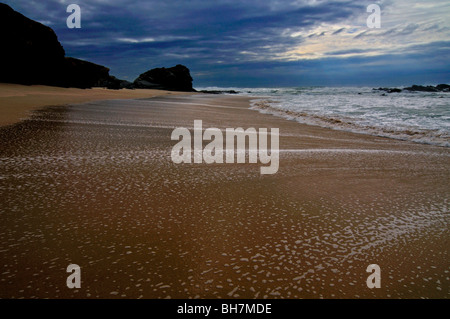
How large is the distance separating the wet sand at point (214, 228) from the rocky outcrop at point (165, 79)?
171 ft

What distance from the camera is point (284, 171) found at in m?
2.86

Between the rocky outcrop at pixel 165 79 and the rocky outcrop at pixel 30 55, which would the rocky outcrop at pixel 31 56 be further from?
the rocky outcrop at pixel 165 79

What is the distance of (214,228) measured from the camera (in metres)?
1.62

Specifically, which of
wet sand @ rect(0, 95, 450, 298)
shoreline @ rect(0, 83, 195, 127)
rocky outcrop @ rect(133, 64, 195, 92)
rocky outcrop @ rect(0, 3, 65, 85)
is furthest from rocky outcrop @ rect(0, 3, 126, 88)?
rocky outcrop @ rect(133, 64, 195, 92)

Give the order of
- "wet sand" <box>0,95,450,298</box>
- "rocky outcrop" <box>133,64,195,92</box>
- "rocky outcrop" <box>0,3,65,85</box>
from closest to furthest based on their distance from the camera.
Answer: "wet sand" <box>0,95,450,298</box>, "rocky outcrop" <box>0,3,65,85</box>, "rocky outcrop" <box>133,64,195,92</box>

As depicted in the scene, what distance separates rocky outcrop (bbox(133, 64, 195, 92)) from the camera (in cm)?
5453

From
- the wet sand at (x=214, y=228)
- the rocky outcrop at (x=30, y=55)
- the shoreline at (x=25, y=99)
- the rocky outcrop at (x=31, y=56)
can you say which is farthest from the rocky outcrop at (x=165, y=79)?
the wet sand at (x=214, y=228)

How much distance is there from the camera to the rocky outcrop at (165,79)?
54.5 m

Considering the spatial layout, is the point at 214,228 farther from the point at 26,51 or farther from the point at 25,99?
the point at 26,51

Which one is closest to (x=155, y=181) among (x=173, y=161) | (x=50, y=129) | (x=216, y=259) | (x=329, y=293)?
(x=173, y=161)

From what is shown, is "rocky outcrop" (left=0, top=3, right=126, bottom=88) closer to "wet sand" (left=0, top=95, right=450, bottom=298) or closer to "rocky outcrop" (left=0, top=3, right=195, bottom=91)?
"rocky outcrop" (left=0, top=3, right=195, bottom=91)

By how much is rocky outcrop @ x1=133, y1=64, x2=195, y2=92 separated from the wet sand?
52229mm
